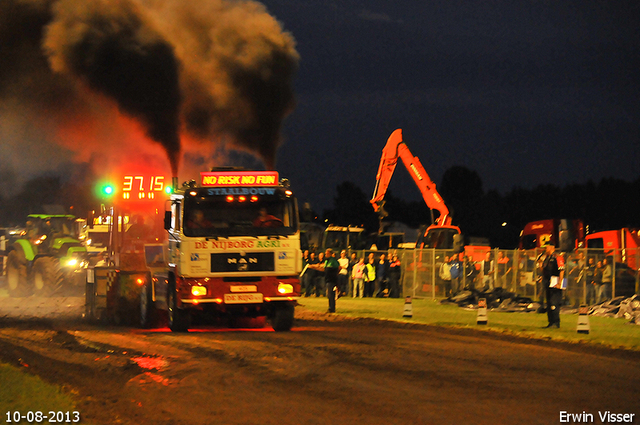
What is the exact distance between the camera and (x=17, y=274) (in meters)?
29.7

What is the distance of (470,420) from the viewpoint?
26.3ft

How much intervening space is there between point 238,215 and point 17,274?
16225 millimetres

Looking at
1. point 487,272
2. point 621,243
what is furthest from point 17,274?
point 621,243

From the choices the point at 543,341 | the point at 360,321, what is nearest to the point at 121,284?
the point at 360,321

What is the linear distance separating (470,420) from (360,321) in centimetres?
1258

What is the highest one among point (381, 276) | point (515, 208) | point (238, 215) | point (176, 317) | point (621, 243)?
point (515, 208)

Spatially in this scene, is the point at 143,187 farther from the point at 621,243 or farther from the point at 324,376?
the point at 621,243

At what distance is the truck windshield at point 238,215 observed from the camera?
53.9 ft

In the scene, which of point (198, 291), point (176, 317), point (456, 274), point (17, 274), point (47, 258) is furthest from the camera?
point (17, 274)

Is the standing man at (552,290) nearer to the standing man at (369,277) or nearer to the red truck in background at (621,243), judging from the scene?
the red truck in background at (621,243)

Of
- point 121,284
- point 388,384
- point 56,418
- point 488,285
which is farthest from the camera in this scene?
point 488,285

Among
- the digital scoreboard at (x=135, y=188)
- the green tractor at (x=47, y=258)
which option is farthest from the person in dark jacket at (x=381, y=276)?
the digital scoreboard at (x=135, y=188)

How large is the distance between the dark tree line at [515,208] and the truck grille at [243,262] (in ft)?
217

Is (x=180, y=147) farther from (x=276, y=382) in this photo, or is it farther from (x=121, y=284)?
(x=276, y=382)
